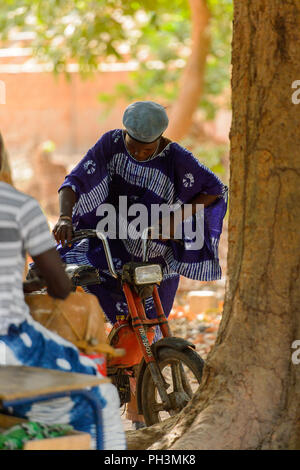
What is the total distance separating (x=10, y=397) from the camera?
274cm

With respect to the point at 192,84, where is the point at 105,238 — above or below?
below

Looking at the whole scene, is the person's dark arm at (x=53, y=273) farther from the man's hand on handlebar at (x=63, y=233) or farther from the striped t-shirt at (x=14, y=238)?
the man's hand on handlebar at (x=63, y=233)

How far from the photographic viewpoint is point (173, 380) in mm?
4500

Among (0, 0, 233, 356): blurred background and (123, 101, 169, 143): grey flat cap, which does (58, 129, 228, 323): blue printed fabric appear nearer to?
(123, 101, 169, 143): grey flat cap

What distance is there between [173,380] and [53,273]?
158 cm

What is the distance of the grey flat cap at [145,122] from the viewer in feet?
14.9

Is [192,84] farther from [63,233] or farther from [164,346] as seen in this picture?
[164,346]

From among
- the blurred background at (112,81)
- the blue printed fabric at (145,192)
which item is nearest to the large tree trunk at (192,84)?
the blurred background at (112,81)

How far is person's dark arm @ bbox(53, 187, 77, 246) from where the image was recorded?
446 centimetres

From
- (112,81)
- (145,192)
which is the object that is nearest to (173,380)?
(145,192)

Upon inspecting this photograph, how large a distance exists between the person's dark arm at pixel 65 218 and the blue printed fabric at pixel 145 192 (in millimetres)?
66

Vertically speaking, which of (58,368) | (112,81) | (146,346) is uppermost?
(112,81)

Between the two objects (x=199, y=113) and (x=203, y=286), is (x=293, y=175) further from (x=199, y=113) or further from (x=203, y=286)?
(x=199, y=113)
